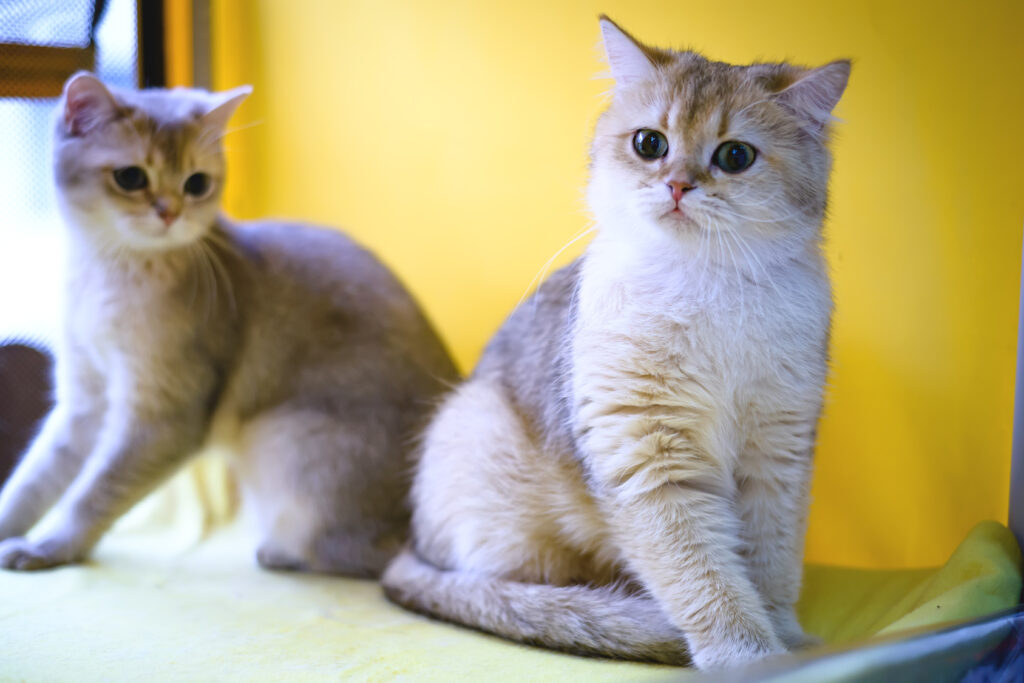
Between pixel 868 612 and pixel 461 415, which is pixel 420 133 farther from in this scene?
pixel 868 612

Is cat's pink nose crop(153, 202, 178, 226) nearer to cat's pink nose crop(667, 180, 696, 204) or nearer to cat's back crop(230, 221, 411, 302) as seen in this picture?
cat's back crop(230, 221, 411, 302)

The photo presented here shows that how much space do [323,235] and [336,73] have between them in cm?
45

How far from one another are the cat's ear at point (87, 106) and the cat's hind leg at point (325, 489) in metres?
0.81

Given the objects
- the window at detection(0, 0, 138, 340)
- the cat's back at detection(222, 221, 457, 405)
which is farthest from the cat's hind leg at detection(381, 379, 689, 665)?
the window at detection(0, 0, 138, 340)

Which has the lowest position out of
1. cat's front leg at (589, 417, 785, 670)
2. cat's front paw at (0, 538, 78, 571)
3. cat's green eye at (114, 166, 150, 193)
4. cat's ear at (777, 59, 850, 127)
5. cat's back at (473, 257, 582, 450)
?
cat's front paw at (0, 538, 78, 571)

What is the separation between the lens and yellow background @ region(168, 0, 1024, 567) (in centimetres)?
170

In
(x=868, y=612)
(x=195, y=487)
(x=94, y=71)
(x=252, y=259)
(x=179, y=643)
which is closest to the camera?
(x=179, y=643)

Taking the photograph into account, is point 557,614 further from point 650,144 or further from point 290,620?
point 650,144

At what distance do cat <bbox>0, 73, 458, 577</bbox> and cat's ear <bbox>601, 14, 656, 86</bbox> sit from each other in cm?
104

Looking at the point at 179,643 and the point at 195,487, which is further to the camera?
the point at 195,487

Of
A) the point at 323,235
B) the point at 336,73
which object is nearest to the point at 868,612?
the point at 323,235

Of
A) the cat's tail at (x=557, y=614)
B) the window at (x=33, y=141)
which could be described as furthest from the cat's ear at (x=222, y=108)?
the cat's tail at (x=557, y=614)

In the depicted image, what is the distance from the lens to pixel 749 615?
148 cm

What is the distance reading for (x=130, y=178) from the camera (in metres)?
2.10
